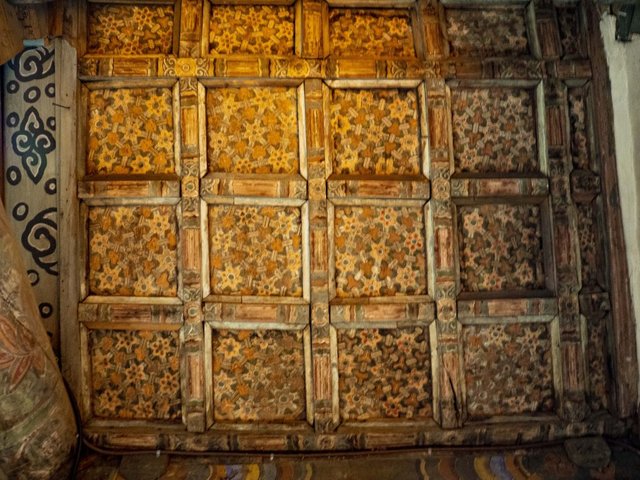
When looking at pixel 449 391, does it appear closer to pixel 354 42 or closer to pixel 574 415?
A: pixel 574 415

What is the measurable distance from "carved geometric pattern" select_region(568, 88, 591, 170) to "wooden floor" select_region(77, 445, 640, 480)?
1.53m

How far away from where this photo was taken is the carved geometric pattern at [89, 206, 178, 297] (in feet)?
7.64

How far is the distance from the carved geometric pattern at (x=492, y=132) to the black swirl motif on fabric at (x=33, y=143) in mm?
2178

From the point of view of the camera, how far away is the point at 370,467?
7.29 ft

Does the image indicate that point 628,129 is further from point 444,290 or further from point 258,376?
point 258,376

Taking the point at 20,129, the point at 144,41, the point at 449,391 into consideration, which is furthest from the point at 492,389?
the point at 20,129

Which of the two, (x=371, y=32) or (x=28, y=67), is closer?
(x=28, y=67)

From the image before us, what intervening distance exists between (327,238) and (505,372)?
3.92 ft

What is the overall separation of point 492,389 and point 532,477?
1.41 ft

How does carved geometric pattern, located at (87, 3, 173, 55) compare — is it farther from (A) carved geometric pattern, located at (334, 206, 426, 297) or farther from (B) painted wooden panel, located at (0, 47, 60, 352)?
(A) carved geometric pattern, located at (334, 206, 426, 297)

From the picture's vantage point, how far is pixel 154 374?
232 cm

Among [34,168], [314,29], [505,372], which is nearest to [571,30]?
[314,29]

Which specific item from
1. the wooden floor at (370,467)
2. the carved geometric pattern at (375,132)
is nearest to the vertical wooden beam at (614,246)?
the wooden floor at (370,467)

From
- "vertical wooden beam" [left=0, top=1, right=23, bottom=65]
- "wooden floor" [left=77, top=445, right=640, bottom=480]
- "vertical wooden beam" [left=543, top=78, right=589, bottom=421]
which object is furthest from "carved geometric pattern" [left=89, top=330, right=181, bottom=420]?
"vertical wooden beam" [left=543, top=78, right=589, bottom=421]
